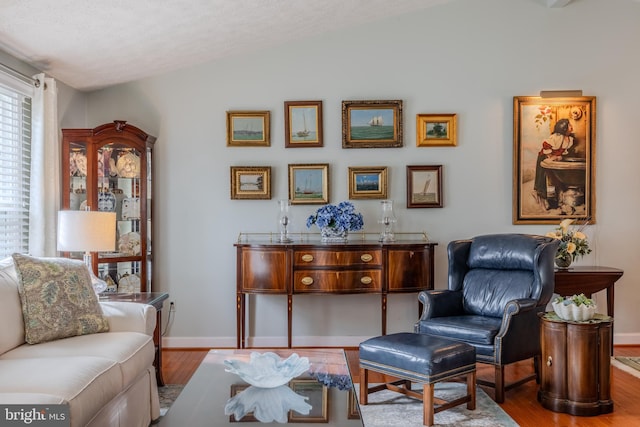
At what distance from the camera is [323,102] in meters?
4.74

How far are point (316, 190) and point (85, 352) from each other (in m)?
2.59

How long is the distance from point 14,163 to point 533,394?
12.1ft

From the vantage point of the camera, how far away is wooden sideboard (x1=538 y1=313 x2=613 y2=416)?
3.04m

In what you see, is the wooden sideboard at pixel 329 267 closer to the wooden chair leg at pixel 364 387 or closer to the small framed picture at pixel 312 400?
the wooden chair leg at pixel 364 387

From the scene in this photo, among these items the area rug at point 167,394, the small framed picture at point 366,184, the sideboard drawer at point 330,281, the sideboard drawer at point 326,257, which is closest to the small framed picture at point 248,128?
the small framed picture at point 366,184

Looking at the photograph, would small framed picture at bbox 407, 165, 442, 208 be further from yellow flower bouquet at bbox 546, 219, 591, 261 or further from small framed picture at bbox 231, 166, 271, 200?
small framed picture at bbox 231, 166, 271, 200

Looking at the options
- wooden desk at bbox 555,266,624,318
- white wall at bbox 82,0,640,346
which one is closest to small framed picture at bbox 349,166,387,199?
white wall at bbox 82,0,640,346

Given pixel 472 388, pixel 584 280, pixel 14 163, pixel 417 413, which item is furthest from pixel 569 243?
pixel 14 163

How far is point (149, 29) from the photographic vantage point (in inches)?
146

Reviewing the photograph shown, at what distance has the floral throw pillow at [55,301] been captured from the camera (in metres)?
2.67

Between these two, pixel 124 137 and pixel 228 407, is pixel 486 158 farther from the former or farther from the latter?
pixel 228 407

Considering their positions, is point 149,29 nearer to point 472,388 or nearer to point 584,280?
point 472,388

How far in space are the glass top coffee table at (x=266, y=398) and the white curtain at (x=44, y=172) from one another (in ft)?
5.68

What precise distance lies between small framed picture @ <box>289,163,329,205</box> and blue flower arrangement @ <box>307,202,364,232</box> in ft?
0.94
